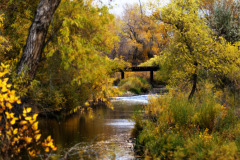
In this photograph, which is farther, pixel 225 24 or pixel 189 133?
pixel 225 24

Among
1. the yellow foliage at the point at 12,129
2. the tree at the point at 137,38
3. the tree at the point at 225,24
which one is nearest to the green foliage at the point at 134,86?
the tree at the point at 225,24

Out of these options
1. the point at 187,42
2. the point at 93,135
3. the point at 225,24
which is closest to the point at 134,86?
the point at 225,24

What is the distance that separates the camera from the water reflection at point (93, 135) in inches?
352

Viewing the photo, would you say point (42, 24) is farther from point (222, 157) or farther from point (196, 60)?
point (196, 60)

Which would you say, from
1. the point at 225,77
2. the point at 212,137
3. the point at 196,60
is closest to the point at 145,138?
the point at 212,137

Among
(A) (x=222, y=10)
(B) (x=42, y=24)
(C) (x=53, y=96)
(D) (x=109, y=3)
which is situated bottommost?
(C) (x=53, y=96)

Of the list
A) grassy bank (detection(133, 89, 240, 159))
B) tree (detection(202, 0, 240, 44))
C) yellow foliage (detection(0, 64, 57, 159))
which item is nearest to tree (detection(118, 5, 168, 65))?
tree (detection(202, 0, 240, 44))

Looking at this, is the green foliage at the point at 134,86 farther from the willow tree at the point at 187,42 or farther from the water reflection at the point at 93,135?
the willow tree at the point at 187,42

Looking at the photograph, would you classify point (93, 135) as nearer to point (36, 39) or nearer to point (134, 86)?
point (36, 39)

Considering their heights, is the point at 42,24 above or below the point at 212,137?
above

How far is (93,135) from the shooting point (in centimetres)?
1155

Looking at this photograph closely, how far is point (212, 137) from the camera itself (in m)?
7.19

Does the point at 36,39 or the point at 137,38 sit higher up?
the point at 137,38

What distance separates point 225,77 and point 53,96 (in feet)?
24.4
